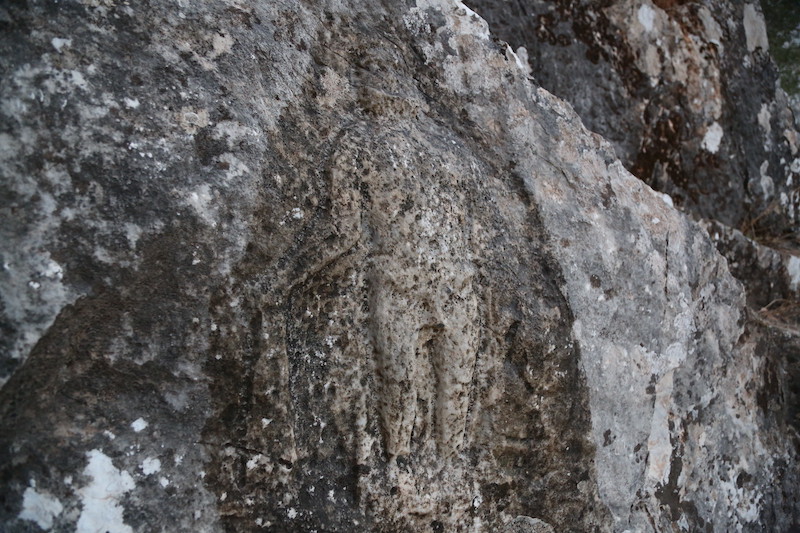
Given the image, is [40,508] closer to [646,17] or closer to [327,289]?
[327,289]

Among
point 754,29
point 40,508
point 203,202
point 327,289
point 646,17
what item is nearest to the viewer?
point 40,508

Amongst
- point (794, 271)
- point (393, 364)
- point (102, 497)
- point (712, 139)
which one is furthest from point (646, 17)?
point (102, 497)

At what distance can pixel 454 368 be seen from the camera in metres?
1.53

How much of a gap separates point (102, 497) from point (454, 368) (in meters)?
0.68

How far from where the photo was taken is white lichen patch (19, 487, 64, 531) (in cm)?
118

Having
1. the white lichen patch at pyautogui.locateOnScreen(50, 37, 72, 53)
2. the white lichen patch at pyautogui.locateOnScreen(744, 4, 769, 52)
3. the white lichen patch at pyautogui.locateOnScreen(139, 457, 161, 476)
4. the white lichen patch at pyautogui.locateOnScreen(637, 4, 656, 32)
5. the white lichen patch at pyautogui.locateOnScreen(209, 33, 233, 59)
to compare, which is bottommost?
the white lichen patch at pyautogui.locateOnScreen(139, 457, 161, 476)

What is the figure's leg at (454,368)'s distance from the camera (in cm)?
153

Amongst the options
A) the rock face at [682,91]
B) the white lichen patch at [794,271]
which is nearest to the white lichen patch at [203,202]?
the rock face at [682,91]

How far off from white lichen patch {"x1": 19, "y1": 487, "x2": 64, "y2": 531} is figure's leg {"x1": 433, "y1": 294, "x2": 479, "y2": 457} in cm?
71

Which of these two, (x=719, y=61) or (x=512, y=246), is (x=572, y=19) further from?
(x=512, y=246)

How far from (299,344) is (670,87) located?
1.71 meters

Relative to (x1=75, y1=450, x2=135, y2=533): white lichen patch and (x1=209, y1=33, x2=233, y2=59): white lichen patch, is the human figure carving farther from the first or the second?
(x1=75, y1=450, x2=135, y2=533): white lichen patch

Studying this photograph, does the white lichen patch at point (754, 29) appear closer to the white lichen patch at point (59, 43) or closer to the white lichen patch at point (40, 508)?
the white lichen patch at point (59, 43)

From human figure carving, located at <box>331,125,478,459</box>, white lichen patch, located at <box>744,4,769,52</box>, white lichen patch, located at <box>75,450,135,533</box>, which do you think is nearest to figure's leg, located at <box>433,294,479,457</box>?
human figure carving, located at <box>331,125,478,459</box>
